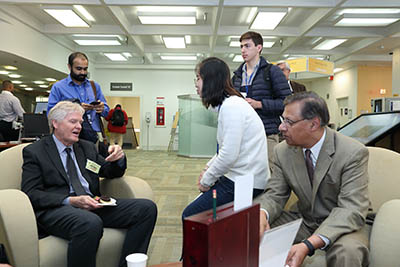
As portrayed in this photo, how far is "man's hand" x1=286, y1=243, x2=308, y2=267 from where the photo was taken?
1249 millimetres

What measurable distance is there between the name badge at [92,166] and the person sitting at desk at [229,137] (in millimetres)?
688

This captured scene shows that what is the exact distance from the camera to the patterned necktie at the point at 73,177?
1987mm

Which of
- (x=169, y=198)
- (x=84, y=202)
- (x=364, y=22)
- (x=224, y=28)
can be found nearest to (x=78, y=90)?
(x=84, y=202)

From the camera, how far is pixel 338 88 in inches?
493

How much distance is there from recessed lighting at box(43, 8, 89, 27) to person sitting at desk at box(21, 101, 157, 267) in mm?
5506

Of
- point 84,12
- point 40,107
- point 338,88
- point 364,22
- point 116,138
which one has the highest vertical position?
point 84,12

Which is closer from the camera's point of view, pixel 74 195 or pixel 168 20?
pixel 74 195

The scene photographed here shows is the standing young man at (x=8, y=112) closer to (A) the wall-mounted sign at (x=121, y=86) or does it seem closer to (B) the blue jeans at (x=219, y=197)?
(B) the blue jeans at (x=219, y=197)

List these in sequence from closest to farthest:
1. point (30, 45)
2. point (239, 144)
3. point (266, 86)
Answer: point (239, 144) → point (266, 86) → point (30, 45)

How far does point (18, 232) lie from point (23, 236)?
0.03 m

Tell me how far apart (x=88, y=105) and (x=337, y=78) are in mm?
11908

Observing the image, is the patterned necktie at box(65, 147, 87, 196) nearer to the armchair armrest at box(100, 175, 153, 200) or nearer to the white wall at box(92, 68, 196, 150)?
the armchair armrest at box(100, 175, 153, 200)

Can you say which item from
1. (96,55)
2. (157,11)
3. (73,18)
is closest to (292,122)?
(157,11)

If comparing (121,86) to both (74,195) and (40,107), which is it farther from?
(74,195)
